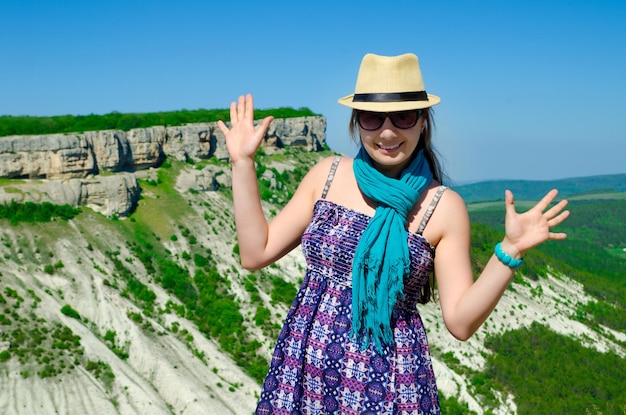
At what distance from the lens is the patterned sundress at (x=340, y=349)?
3576 millimetres

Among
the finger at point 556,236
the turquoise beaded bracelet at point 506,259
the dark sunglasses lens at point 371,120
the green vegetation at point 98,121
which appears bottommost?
the green vegetation at point 98,121

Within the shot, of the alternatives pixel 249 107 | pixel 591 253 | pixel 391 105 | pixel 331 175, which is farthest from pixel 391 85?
pixel 591 253

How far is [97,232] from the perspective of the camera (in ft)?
133

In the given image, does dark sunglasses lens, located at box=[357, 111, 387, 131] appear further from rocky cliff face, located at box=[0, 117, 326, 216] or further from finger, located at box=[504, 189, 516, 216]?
rocky cliff face, located at box=[0, 117, 326, 216]

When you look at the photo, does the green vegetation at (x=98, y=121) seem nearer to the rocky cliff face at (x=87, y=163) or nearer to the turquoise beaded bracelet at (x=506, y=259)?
the rocky cliff face at (x=87, y=163)

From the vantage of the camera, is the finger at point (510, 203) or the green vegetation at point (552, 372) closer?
the finger at point (510, 203)

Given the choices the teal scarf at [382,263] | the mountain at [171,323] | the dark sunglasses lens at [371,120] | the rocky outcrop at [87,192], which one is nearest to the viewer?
the teal scarf at [382,263]

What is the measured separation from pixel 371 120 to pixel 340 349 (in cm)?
125

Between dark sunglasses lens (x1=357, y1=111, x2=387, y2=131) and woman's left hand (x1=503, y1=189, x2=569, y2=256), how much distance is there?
0.82 m

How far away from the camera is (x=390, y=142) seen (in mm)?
3760

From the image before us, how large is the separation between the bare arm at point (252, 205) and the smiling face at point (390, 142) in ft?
1.43

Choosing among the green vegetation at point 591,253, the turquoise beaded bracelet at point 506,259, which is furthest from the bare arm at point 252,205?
the green vegetation at point 591,253

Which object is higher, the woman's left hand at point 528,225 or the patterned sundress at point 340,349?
the woman's left hand at point 528,225

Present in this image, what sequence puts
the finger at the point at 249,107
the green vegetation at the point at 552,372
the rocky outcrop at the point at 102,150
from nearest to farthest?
the finger at the point at 249,107 → the rocky outcrop at the point at 102,150 → the green vegetation at the point at 552,372
